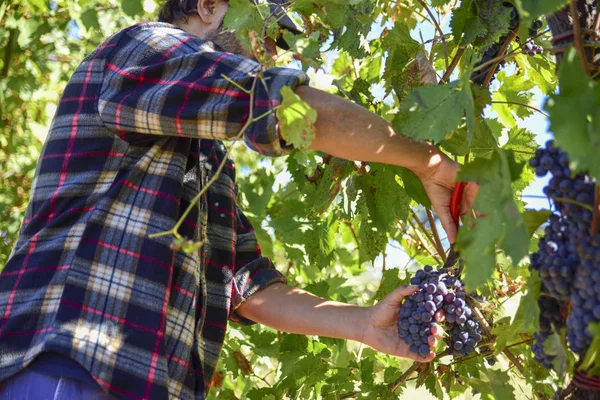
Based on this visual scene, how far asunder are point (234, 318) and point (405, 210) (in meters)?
0.55

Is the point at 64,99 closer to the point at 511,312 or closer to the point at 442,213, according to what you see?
the point at 442,213

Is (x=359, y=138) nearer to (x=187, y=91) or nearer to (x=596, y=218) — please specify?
(x=187, y=91)

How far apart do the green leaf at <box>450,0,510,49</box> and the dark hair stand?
742 mm

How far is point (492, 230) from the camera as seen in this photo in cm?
123

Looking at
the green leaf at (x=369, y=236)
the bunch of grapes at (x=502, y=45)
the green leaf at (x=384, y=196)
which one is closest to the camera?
the bunch of grapes at (x=502, y=45)

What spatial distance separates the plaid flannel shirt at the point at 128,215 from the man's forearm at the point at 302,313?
0.26 meters

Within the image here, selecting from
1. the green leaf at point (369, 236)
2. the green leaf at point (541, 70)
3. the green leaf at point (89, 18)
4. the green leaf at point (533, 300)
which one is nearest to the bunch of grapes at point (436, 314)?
the green leaf at point (533, 300)

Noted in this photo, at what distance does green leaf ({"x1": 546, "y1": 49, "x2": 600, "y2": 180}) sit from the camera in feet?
3.51

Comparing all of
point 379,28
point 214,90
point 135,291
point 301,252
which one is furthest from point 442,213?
point 301,252

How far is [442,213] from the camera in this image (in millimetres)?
1696

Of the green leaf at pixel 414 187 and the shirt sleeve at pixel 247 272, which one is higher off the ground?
the green leaf at pixel 414 187

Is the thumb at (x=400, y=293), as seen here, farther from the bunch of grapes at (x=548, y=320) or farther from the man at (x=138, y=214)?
the bunch of grapes at (x=548, y=320)

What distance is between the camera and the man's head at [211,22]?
2160mm

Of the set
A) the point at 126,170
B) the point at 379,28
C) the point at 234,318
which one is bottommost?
the point at 234,318
